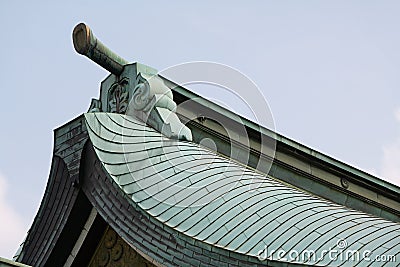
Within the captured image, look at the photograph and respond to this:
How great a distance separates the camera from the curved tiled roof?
7520mm

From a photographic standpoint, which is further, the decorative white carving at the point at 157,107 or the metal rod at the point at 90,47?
the metal rod at the point at 90,47

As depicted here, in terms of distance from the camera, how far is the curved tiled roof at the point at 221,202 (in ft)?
24.7

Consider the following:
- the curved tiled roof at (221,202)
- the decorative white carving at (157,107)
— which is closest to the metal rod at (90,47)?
the decorative white carving at (157,107)

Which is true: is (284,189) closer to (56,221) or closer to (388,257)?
(388,257)

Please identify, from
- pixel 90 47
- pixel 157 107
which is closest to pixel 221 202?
pixel 157 107

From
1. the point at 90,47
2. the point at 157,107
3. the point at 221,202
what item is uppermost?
the point at 90,47

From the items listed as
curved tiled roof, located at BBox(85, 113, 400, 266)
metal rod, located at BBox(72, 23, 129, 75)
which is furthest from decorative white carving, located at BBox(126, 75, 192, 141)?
metal rod, located at BBox(72, 23, 129, 75)

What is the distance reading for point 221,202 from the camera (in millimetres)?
8094

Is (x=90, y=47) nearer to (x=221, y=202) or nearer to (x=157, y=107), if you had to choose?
(x=157, y=107)

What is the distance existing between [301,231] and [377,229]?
2.33 ft

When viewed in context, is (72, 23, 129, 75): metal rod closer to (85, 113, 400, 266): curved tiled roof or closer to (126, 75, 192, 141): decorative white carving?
(126, 75, 192, 141): decorative white carving

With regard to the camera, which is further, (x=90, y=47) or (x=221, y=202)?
(x=90, y=47)

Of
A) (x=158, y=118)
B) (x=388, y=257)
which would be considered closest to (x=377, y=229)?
(x=388, y=257)

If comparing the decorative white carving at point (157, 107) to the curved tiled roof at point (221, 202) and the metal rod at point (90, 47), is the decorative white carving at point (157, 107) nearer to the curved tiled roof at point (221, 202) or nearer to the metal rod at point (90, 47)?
the curved tiled roof at point (221, 202)
